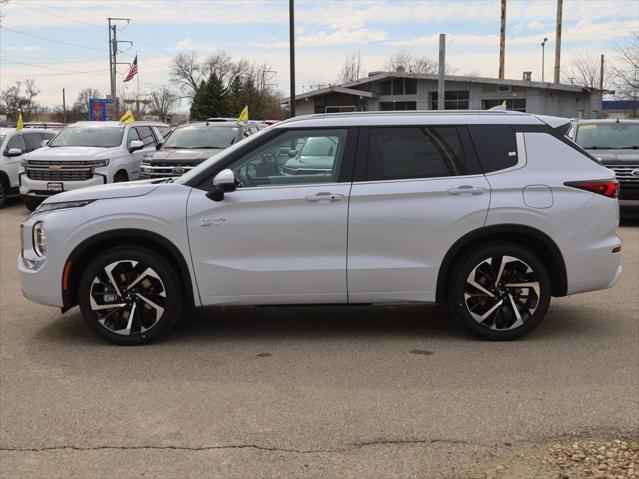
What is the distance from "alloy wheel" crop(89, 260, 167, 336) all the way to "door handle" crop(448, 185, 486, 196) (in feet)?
7.84

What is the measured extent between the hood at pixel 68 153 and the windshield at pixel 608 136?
9.98m

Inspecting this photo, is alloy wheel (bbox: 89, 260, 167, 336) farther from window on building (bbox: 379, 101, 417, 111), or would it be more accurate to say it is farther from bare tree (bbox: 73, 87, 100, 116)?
bare tree (bbox: 73, 87, 100, 116)

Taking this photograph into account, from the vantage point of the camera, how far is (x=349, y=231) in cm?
552

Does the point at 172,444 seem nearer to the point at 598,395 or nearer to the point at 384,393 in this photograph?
the point at 384,393

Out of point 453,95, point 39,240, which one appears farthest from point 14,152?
point 453,95

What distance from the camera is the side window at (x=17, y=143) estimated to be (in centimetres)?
1755

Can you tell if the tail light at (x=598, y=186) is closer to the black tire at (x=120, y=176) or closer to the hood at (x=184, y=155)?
the hood at (x=184, y=155)

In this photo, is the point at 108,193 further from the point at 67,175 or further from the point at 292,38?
the point at 292,38

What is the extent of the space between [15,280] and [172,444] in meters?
5.22

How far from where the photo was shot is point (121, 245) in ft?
18.5

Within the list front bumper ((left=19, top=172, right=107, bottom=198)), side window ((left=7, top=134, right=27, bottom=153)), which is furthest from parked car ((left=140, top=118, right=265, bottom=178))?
side window ((left=7, top=134, right=27, bottom=153))

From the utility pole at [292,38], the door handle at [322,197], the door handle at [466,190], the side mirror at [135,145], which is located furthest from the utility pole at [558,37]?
the door handle at [322,197]

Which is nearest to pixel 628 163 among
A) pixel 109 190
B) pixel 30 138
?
pixel 109 190

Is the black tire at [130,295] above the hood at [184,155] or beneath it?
beneath
